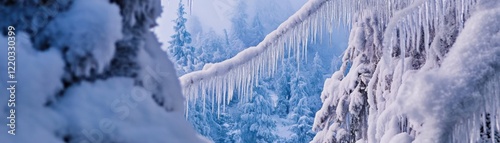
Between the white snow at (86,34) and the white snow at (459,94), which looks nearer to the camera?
the white snow at (86,34)

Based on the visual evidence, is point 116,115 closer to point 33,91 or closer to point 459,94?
point 33,91

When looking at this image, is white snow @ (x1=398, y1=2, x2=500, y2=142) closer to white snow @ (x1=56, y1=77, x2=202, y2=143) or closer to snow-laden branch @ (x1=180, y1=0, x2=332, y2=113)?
white snow @ (x1=56, y1=77, x2=202, y2=143)

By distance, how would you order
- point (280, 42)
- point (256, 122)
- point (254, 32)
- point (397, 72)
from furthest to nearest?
point (254, 32)
point (256, 122)
point (280, 42)
point (397, 72)

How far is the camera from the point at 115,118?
121 centimetres

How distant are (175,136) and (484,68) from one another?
2094 mm

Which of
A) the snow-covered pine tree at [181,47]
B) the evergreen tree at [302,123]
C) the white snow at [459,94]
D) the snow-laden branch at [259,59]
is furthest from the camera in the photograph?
the evergreen tree at [302,123]

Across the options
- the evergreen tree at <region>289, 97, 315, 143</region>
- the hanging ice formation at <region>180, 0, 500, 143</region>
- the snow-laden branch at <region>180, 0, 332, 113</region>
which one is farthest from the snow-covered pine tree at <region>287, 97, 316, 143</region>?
the snow-laden branch at <region>180, 0, 332, 113</region>

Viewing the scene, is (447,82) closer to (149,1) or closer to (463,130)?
(463,130)

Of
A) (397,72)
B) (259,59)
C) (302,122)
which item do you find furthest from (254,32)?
(397,72)

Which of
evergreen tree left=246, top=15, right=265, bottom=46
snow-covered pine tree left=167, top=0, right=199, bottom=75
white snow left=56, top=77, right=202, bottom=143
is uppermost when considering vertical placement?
evergreen tree left=246, top=15, right=265, bottom=46


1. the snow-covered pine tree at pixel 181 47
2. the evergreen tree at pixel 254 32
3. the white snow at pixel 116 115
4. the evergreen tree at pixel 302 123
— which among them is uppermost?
the evergreen tree at pixel 254 32

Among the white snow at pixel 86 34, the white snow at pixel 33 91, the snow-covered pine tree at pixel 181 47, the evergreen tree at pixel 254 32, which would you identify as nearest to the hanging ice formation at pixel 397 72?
the white snow at pixel 86 34

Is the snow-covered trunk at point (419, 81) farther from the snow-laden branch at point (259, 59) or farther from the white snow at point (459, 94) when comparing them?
the snow-laden branch at point (259, 59)

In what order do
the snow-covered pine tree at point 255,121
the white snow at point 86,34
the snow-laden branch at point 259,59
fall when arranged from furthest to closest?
the snow-covered pine tree at point 255,121 → the snow-laden branch at point 259,59 → the white snow at point 86,34
